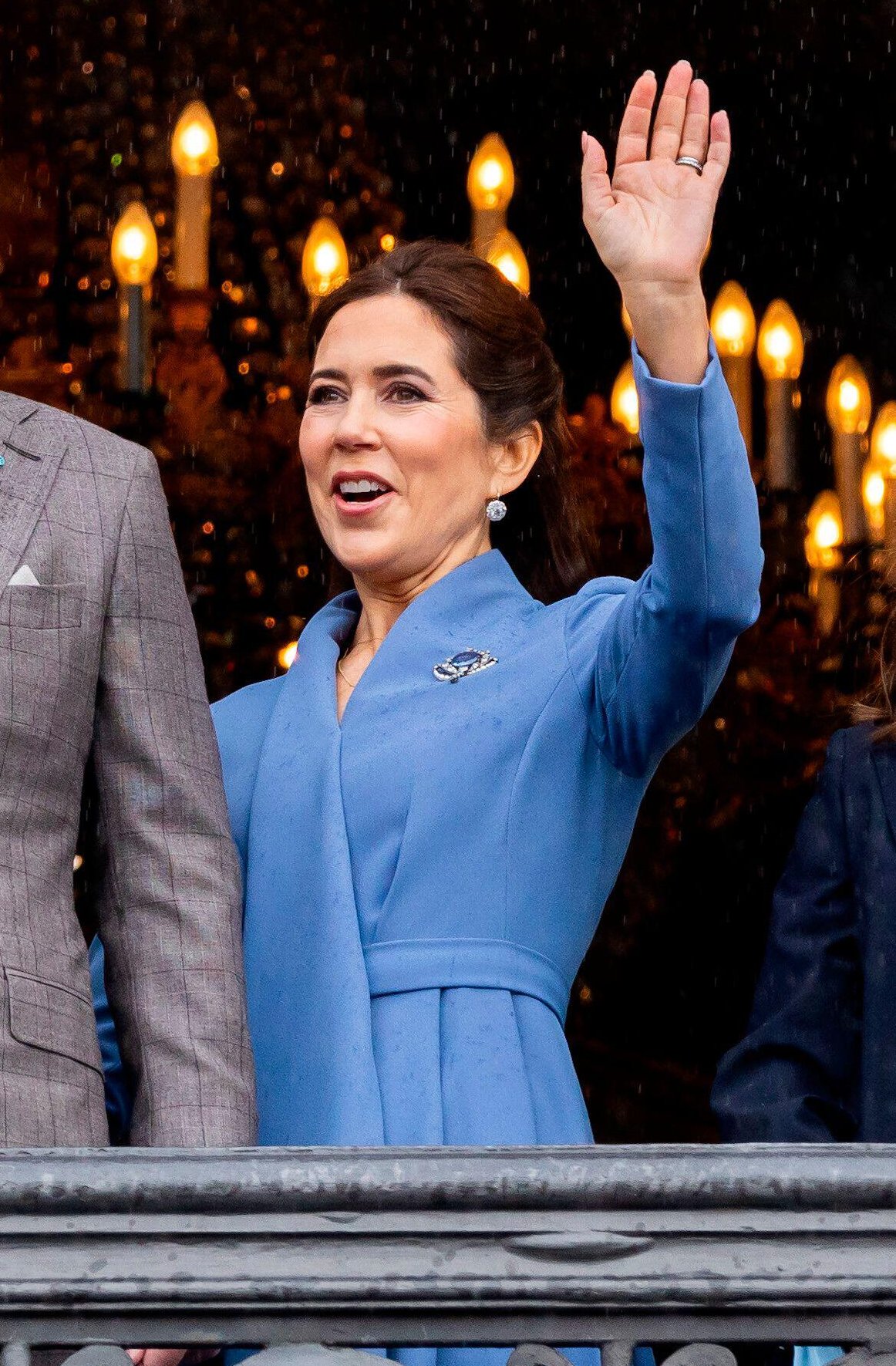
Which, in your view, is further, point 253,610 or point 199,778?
point 253,610

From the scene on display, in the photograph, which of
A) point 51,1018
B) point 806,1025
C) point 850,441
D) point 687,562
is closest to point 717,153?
point 687,562

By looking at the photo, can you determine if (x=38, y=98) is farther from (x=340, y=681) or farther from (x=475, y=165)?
(x=340, y=681)

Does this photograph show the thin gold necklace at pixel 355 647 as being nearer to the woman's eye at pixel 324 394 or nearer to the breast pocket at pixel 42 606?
the woman's eye at pixel 324 394

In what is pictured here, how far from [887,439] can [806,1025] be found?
2.09 meters

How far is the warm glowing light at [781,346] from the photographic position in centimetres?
412

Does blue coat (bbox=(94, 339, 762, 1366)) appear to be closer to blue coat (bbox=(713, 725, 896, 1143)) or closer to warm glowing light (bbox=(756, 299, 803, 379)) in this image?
blue coat (bbox=(713, 725, 896, 1143))

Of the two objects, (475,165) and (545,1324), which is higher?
(475,165)

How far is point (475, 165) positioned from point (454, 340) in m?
1.50

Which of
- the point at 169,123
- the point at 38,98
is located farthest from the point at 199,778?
the point at 38,98

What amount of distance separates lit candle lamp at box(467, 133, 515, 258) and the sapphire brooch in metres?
1.65

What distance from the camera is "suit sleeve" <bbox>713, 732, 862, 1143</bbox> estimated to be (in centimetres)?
236

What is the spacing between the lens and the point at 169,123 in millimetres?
4773

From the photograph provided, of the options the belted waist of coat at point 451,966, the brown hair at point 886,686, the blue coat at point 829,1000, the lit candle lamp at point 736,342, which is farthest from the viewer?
the lit candle lamp at point 736,342

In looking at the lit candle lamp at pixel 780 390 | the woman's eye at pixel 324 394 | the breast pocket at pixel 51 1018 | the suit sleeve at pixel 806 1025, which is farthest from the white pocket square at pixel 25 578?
the lit candle lamp at pixel 780 390
